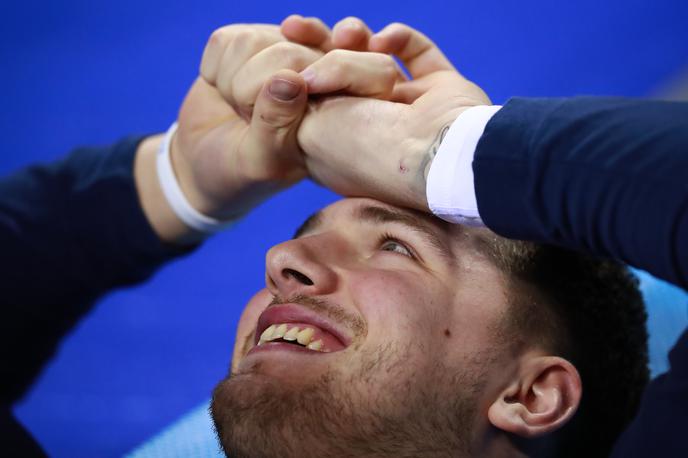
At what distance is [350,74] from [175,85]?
42.0 inches

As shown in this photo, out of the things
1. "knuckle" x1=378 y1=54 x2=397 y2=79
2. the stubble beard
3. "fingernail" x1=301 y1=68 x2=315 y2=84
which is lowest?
the stubble beard

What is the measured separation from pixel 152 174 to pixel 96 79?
2.46 ft

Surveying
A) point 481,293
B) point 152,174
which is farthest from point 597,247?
point 152,174

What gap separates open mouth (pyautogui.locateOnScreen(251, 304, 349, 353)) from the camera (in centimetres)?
77

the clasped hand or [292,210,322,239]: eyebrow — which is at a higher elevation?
the clasped hand

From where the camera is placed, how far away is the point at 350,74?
823 mm

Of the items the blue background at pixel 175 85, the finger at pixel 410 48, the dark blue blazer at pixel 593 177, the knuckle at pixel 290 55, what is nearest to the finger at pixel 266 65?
the knuckle at pixel 290 55

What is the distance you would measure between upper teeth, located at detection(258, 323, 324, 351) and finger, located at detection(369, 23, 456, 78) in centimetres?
38

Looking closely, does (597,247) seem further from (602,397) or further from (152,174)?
(152,174)

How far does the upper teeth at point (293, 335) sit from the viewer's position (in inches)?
30.5

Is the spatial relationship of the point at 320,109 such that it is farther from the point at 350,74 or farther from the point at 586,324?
the point at 586,324

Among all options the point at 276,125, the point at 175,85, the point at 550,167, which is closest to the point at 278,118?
the point at 276,125

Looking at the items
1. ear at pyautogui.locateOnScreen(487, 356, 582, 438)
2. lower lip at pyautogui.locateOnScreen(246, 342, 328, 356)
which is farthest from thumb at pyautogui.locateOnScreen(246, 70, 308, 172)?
ear at pyautogui.locateOnScreen(487, 356, 582, 438)

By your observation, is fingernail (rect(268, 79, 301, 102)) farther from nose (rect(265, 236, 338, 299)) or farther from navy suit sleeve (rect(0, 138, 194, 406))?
navy suit sleeve (rect(0, 138, 194, 406))
